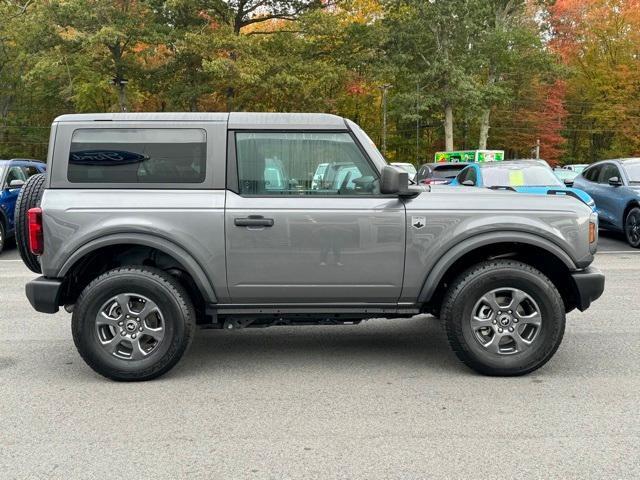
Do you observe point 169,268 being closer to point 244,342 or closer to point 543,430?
point 244,342

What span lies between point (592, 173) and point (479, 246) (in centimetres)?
1084

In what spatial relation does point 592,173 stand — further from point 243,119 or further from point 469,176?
point 243,119

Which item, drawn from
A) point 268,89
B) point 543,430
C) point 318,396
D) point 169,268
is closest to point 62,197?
point 169,268

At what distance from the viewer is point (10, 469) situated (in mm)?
3318

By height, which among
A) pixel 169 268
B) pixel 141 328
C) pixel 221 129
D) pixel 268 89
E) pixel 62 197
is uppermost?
pixel 268 89

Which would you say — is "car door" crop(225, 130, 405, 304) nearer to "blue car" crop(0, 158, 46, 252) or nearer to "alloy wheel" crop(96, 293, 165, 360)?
"alloy wheel" crop(96, 293, 165, 360)

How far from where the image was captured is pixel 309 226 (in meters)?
4.61

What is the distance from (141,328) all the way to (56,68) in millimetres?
27785

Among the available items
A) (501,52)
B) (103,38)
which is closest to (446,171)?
(103,38)

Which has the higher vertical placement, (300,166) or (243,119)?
(243,119)

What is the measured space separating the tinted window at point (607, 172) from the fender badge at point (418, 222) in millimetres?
9913

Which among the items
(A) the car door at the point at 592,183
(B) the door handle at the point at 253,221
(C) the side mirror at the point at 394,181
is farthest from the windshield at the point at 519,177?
(B) the door handle at the point at 253,221

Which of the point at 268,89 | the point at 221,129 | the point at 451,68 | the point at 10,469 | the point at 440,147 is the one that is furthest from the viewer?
the point at 440,147

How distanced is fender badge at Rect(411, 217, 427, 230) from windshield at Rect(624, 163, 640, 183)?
9696 millimetres
